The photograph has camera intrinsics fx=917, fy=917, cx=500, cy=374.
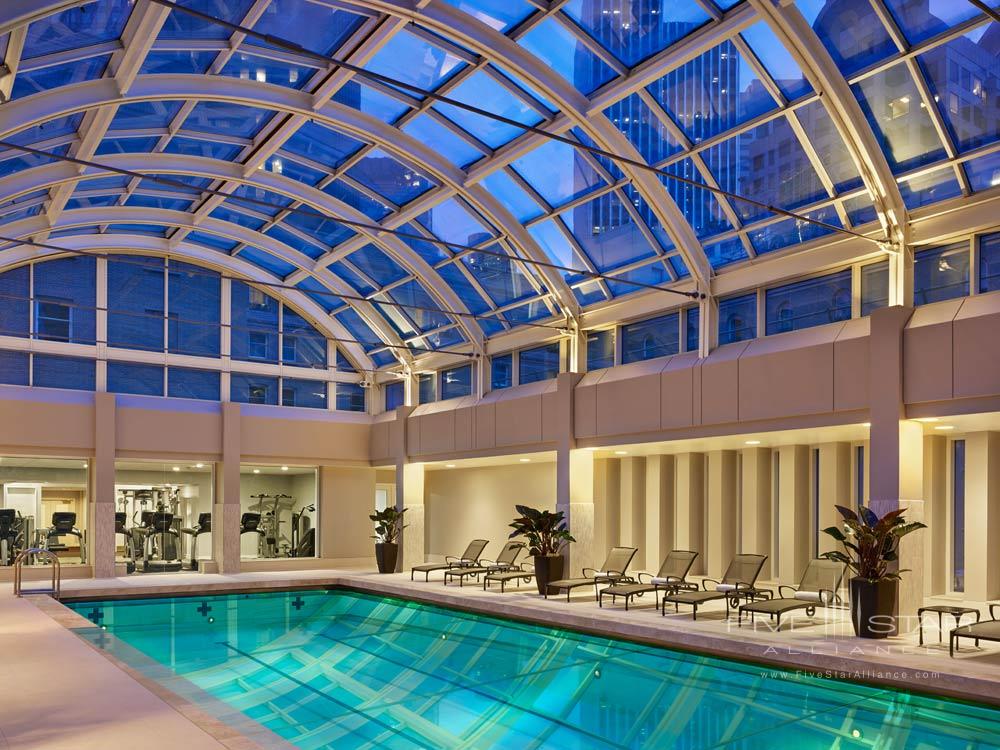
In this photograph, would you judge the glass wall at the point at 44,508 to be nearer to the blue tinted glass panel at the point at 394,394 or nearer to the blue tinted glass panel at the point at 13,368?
the blue tinted glass panel at the point at 13,368

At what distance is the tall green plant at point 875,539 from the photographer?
11.5 meters

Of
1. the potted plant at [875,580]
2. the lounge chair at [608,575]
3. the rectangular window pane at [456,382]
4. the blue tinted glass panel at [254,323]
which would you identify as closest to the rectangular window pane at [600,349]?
the lounge chair at [608,575]

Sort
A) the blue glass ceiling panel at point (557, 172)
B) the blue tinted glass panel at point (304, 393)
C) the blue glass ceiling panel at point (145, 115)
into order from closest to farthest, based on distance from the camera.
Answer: the blue glass ceiling panel at point (145, 115), the blue glass ceiling panel at point (557, 172), the blue tinted glass panel at point (304, 393)

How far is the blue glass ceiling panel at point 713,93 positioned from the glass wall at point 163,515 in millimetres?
14742

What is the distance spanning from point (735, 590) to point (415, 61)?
29.3 feet

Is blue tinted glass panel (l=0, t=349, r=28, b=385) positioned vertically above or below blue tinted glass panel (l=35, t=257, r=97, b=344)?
below

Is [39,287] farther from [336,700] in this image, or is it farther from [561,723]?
[561,723]

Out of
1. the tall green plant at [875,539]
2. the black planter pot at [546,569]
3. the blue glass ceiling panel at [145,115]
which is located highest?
the blue glass ceiling panel at [145,115]

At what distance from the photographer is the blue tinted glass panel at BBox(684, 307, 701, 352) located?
16.4 m

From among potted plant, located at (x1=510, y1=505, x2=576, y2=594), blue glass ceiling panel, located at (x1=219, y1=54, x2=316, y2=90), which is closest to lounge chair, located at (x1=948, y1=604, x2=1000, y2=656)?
potted plant, located at (x1=510, y1=505, x2=576, y2=594)

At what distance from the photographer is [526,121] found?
47.9ft

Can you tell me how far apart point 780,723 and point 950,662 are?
2441mm

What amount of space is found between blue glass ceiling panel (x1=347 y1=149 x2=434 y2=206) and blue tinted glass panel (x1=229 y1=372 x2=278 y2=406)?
7714mm

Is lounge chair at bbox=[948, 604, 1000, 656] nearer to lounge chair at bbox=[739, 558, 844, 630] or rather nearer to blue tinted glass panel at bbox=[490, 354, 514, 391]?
lounge chair at bbox=[739, 558, 844, 630]
